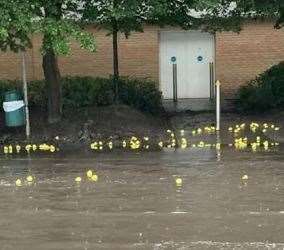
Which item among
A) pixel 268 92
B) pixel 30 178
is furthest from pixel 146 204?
pixel 268 92

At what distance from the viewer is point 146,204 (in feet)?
28.0

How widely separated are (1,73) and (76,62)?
2.35 meters

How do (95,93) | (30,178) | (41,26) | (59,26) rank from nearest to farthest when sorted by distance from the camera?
(30,178) → (41,26) → (59,26) → (95,93)

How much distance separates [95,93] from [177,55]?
231 inches

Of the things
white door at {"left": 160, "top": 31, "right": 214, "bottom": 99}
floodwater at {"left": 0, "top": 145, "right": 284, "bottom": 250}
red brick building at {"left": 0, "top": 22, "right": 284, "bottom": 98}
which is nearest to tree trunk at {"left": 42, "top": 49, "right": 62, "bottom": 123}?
floodwater at {"left": 0, "top": 145, "right": 284, "bottom": 250}

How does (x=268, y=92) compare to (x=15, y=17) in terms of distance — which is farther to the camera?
(x=268, y=92)

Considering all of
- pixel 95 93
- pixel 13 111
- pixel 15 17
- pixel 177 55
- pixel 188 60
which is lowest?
pixel 13 111

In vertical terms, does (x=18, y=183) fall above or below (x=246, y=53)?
below

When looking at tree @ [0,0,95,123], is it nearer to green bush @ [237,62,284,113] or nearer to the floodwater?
the floodwater

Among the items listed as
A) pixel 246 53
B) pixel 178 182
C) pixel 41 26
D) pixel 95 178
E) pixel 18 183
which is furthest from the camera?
pixel 246 53

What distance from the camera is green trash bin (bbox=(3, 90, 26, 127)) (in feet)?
50.9

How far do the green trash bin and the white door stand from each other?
820cm

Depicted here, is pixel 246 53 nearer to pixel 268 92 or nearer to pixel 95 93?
pixel 268 92

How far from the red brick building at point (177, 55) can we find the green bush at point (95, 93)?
358 cm
